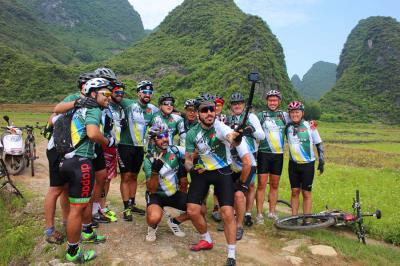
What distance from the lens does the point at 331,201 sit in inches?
439

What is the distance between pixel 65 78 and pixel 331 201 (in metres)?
84.4

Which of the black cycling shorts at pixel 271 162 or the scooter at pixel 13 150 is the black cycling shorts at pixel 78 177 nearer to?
the black cycling shorts at pixel 271 162

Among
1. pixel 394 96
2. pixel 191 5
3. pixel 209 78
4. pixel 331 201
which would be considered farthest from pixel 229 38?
pixel 331 201

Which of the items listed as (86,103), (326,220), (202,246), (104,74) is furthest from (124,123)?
(326,220)

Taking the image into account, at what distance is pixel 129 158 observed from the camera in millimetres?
7633

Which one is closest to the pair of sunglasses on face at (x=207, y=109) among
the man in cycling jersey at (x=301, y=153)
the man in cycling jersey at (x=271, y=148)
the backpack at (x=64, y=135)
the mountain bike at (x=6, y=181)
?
the backpack at (x=64, y=135)

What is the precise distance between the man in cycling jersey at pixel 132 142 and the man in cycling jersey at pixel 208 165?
78.2 inches

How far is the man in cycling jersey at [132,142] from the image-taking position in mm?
7602

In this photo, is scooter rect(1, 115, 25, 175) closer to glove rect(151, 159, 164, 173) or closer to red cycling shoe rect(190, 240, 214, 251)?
glove rect(151, 159, 164, 173)

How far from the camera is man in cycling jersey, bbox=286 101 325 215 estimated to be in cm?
802

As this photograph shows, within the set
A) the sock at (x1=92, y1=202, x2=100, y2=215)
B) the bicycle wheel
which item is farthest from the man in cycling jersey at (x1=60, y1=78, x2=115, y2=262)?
the bicycle wheel

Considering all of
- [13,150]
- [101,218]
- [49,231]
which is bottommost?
[101,218]

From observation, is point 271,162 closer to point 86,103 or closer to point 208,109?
point 208,109

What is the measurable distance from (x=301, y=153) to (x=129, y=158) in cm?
396
